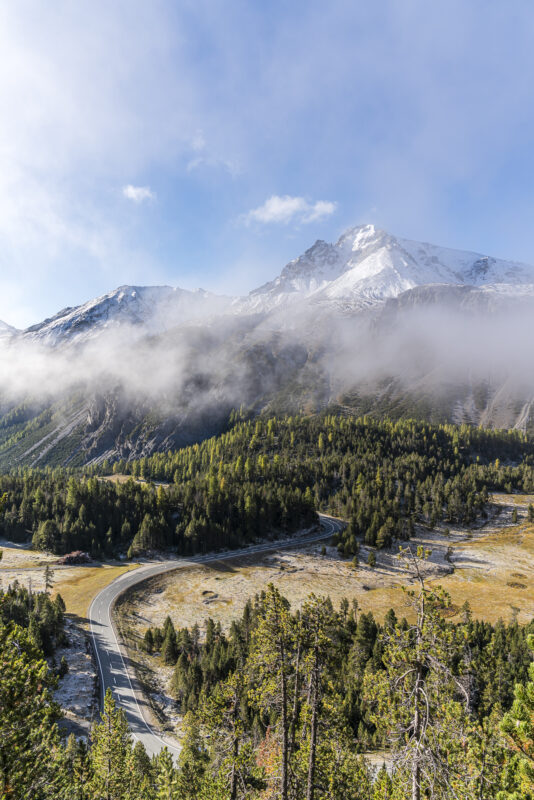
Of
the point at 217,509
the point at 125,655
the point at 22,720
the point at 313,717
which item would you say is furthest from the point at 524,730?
the point at 217,509

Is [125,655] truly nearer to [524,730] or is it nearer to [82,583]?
[82,583]

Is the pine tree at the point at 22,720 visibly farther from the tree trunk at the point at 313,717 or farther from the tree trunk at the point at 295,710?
the tree trunk at the point at 313,717

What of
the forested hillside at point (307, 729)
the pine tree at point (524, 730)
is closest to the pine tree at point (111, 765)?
the forested hillside at point (307, 729)

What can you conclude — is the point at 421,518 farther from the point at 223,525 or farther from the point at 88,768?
the point at 88,768

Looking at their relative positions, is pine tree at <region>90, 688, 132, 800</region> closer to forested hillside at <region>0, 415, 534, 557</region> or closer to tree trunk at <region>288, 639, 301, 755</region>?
tree trunk at <region>288, 639, 301, 755</region>

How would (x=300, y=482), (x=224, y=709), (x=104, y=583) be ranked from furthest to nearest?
(x=300, y=482), (x=104, y=583), (x=224, y=709)

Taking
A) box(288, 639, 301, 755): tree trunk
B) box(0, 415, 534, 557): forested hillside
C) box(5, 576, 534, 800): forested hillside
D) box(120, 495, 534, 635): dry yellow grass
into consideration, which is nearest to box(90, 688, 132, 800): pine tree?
box(5, 576, 534, 800): forested hillside

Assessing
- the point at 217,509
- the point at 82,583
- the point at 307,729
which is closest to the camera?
the point at 307,729

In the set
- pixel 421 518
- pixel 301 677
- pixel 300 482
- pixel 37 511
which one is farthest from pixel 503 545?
pixel 37 511

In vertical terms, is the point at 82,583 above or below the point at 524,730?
below
